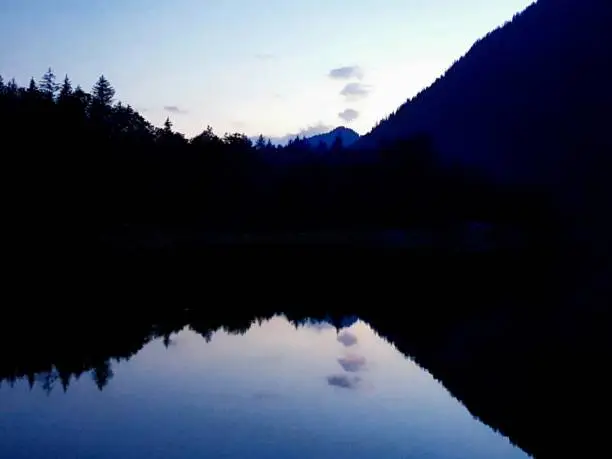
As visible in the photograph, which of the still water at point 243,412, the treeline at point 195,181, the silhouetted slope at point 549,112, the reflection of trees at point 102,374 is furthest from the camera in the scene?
the silhouetted slope at point 549,112

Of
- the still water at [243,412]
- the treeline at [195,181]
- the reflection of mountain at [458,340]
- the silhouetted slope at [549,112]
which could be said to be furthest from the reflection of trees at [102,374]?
the silhouetted slope at [549,112]

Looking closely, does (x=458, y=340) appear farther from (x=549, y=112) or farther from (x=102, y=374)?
(x=549, y=112)

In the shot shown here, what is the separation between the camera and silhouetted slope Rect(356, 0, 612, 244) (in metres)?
149

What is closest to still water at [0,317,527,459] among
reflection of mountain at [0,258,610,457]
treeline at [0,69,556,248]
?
reflection of mountain at [0,258,610,457]

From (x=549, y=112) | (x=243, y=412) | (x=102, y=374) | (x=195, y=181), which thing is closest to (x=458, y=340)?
(x=243, y=412)

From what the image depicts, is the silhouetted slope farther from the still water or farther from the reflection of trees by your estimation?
the reflection of trees

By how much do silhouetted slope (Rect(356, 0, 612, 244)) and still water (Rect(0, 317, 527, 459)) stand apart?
4951 inches

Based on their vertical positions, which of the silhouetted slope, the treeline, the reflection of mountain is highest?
the silhouetted slope

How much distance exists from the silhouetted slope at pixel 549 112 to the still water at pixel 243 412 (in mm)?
125763

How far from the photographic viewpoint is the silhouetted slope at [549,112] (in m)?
149

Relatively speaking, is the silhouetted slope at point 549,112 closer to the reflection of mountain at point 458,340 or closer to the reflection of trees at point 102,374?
the reflection of mountain at point 458,340

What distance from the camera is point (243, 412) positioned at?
18.4m

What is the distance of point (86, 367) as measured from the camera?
22.6m

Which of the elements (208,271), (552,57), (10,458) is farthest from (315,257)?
(552,57)
